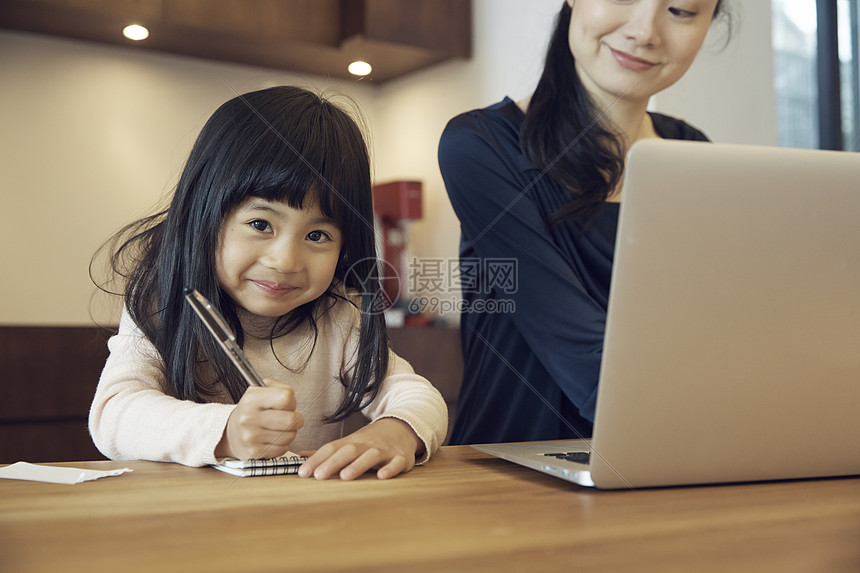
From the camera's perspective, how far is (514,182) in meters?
1.08

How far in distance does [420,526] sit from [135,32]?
104 inches

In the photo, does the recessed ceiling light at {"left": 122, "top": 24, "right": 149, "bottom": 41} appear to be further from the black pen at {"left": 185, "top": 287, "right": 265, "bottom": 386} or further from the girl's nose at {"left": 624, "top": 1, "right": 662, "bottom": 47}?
the black pen at {"left": 185, "top": 287, "right": 265, "bottom": 386}

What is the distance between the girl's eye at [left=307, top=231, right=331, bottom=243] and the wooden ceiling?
194 cm

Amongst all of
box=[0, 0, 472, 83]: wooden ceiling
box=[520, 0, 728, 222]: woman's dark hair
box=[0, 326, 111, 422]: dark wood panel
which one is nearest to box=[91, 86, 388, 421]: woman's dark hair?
box=[520, 0, 728, 222]: woman's dark hair

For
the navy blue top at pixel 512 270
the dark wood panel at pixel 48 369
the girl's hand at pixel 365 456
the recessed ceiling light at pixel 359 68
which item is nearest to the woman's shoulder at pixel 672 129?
the navy blue top at pixel 512 270

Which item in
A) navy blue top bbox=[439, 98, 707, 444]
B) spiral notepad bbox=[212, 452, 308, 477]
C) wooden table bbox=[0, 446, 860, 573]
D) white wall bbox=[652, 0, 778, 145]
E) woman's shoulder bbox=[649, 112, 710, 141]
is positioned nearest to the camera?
wooden table bbox=[0, 446, 860, 573]

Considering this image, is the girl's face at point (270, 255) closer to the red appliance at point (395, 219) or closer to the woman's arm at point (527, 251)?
the woman's arm at point (527, 251)

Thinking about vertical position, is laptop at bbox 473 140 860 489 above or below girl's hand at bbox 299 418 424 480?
above

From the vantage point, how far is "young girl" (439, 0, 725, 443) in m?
1.06

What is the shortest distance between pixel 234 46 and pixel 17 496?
2567mm

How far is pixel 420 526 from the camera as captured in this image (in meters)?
0.44

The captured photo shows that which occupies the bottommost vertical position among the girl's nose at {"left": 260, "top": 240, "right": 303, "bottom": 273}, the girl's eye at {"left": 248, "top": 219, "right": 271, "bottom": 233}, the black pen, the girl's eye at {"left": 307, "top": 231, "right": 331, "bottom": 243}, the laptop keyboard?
the laptop keyboard

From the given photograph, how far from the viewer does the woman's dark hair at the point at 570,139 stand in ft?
3.59

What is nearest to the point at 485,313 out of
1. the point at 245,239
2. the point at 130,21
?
the point at 245,239
